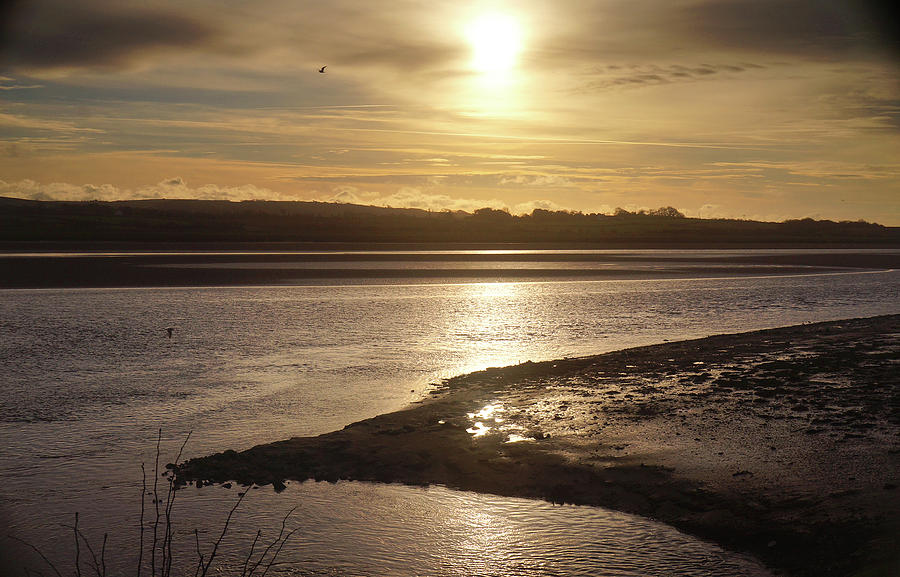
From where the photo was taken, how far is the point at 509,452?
10.6m

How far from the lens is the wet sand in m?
8.04

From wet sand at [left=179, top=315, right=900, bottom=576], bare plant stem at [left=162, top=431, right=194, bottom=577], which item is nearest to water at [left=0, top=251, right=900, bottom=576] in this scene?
bare plant stem at [left=162, top=431, right=194, bottom=577]

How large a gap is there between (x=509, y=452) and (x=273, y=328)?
1323cm

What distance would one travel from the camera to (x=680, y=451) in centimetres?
1036

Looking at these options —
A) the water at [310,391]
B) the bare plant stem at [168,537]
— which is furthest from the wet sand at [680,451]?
the bare plant stem at [168,537]

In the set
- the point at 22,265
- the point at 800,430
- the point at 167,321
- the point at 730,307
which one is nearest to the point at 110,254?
the point at 22,265

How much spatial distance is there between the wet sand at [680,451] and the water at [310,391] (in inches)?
18.4

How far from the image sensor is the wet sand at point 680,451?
8039mm

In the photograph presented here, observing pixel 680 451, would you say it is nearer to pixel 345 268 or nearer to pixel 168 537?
pixel 168 537

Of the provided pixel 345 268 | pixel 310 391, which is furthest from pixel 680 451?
pixel 345 268

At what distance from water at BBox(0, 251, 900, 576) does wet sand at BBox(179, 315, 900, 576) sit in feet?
1.53

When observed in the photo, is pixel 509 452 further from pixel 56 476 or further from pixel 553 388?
pixel 56 476

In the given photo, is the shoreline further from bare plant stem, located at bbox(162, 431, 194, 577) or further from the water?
bare plant stem, located at bbox(162, 431, 194, 577)

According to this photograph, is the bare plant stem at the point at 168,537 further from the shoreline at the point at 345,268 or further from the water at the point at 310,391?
the shoreline at the point at 345,268
